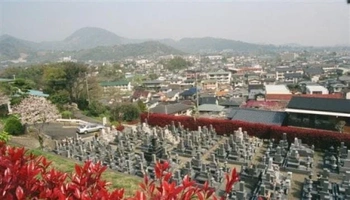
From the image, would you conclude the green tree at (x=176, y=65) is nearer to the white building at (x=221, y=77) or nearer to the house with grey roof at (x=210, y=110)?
the white building at (x=221, y=77)

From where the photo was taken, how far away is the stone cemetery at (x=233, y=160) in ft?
35.8

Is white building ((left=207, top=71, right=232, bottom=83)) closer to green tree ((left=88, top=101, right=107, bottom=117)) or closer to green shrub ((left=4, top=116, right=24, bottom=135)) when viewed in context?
green tree ((left=88, top=101, right=107, bottom=117))

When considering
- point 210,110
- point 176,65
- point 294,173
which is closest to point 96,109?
point 210,110

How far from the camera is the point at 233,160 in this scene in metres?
14.8

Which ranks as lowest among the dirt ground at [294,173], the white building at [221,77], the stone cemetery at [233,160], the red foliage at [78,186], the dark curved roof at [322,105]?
the white building at [221,77]

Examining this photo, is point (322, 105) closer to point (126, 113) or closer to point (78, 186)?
point (78, 186)

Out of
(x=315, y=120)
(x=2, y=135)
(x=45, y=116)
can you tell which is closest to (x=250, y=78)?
(x=315, y=120)

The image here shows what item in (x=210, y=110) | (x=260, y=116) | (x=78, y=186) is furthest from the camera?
(x=210, y=110)

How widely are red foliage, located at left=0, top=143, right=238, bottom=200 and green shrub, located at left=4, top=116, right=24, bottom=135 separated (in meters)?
18.5

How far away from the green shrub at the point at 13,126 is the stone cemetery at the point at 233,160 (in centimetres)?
479

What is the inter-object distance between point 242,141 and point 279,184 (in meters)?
5.69

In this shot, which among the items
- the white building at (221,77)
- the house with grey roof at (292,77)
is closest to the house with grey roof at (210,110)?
the house with grey roof at (292,77)

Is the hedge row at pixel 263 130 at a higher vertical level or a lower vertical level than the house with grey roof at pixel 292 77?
higher

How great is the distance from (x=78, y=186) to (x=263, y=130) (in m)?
17.0
